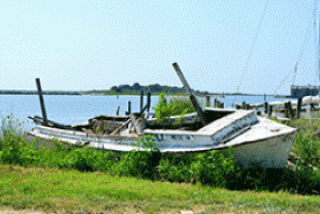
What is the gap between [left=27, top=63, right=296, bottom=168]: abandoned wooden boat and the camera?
6.84 meters

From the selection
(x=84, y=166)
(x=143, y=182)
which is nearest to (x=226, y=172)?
(x=143, y=182)

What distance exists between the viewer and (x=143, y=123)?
8.92 metres

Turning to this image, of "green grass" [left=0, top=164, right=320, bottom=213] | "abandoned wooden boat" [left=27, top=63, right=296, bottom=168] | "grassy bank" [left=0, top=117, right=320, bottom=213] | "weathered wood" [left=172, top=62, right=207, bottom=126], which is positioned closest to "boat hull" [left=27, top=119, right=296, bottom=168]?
"abandoned wooden boat" [left=27, top=63, right=296, bottom=168]

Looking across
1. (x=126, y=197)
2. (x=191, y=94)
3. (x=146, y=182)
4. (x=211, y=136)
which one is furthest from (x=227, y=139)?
(x=126, y=197)

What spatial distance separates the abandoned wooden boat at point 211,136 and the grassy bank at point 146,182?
8.8 inches

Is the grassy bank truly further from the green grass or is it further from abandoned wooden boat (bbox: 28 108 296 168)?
abandoned wooden boat (bbox: 28 108 296 168)

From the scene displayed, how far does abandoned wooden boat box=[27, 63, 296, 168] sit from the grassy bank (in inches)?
8.8

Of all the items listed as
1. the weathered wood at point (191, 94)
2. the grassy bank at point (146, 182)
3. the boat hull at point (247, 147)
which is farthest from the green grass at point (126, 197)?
the weathered wood at point (191, 94)

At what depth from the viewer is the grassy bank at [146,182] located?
521 cm

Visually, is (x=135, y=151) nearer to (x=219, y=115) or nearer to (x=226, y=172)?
(x=226, y=172)

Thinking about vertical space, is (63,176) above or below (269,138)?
below

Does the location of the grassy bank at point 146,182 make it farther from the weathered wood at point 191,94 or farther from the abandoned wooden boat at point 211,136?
the weathered wood at point 191,94

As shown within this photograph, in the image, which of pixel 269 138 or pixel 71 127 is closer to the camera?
pixel 269 138

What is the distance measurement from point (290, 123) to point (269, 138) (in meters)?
7.31
